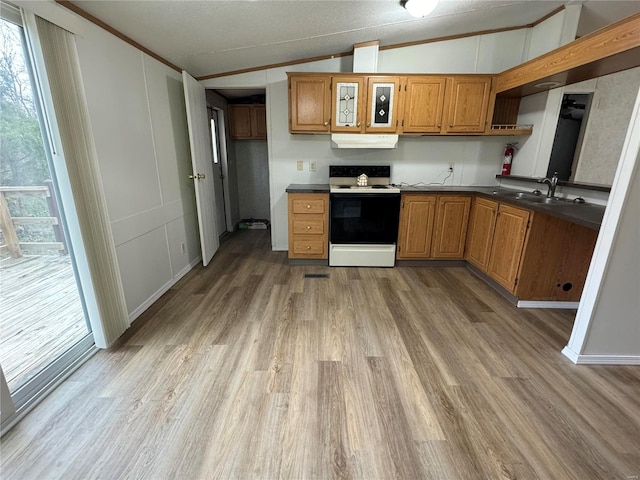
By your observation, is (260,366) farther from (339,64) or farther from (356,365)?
(339,64)

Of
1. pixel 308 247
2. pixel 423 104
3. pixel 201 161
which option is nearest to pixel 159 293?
pixel 201 161

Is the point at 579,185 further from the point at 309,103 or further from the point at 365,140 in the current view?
the point at 309,103

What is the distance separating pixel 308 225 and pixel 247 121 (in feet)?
8.35

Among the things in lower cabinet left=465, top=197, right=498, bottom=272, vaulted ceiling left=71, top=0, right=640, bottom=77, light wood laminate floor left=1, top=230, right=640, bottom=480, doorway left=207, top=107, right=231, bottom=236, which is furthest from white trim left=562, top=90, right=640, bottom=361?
doorway left=207, top=107, right=231, bottom=236

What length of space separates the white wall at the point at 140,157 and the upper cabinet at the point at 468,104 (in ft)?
9.67

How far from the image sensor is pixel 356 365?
188 centimetres

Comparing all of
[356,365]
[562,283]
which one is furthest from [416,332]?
[562,283]

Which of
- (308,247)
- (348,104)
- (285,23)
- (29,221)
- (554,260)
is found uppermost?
(285,23)

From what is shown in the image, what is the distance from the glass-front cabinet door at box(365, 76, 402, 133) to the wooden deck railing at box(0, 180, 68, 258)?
285 cm

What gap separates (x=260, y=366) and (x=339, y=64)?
3.37 metres

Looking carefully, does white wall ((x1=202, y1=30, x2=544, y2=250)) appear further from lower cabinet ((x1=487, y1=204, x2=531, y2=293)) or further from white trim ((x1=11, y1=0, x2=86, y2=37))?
white trim ((x1=11, y1=0, x2=86, y2=37))

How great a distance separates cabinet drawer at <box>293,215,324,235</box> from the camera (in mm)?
3400

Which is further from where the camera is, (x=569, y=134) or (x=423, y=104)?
(x=423, y=104)

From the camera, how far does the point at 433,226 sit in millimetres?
3373
